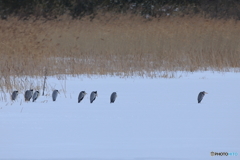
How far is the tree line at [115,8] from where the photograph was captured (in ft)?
37.4

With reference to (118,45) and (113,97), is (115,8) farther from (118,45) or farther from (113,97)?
(113,97)

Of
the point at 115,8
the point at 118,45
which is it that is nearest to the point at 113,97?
the point at 118,45

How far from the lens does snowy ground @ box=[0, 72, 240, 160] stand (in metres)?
3.43

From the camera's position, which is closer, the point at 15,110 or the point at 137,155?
the point at 137,155

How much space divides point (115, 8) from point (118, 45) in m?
2.45

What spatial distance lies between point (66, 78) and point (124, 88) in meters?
1.28

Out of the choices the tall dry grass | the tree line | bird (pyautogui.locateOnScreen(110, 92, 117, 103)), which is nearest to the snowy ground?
bird (pyautogui.locateOnScreen(110, 92, 117, 103))

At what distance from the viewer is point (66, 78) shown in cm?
797

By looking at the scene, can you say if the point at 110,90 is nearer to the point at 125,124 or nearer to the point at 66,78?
the point at 66,78

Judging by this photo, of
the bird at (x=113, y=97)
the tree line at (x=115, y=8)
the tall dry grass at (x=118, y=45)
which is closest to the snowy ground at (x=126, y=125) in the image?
the bird at (x=113, y=97)

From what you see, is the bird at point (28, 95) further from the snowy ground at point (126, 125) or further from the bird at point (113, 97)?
the bird at point (113, 97)

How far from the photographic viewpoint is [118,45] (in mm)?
9664

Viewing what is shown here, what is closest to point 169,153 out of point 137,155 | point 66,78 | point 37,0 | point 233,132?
point 137,155

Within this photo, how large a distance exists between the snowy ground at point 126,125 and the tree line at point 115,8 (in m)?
4.68
